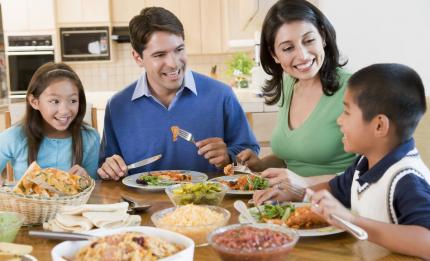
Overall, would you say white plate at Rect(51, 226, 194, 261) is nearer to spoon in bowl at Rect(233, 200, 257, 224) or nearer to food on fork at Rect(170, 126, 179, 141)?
spoon in bowl at Rect(233, 200, 257, 224)

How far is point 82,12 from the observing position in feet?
19.4

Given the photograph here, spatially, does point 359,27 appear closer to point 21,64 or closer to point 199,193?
point 199,193

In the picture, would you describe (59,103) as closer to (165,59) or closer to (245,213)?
(165,59)

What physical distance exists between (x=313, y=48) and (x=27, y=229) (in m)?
1.16

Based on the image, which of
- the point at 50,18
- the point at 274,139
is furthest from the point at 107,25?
the point at 274,139

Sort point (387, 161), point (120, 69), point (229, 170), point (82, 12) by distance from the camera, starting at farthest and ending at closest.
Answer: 1. point (120, 69)
2. point (82, 12)
3. point (229, 170)
4. point (387, 161)

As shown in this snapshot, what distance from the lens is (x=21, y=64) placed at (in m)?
5.86

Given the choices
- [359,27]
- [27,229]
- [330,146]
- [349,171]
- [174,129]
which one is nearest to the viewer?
[27,229]

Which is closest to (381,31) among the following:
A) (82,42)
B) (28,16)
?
(82,42)

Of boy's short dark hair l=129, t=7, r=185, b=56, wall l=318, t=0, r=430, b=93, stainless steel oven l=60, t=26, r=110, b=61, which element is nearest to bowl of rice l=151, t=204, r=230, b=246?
boy's short dark hair l=129, t=7, r=185, b=56

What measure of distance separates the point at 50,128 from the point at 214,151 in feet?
2.96

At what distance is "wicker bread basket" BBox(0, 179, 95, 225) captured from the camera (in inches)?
50.4

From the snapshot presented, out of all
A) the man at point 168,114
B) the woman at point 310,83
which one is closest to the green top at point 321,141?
the woman at point 310,83

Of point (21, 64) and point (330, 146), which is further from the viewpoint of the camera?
point (21, 64)
